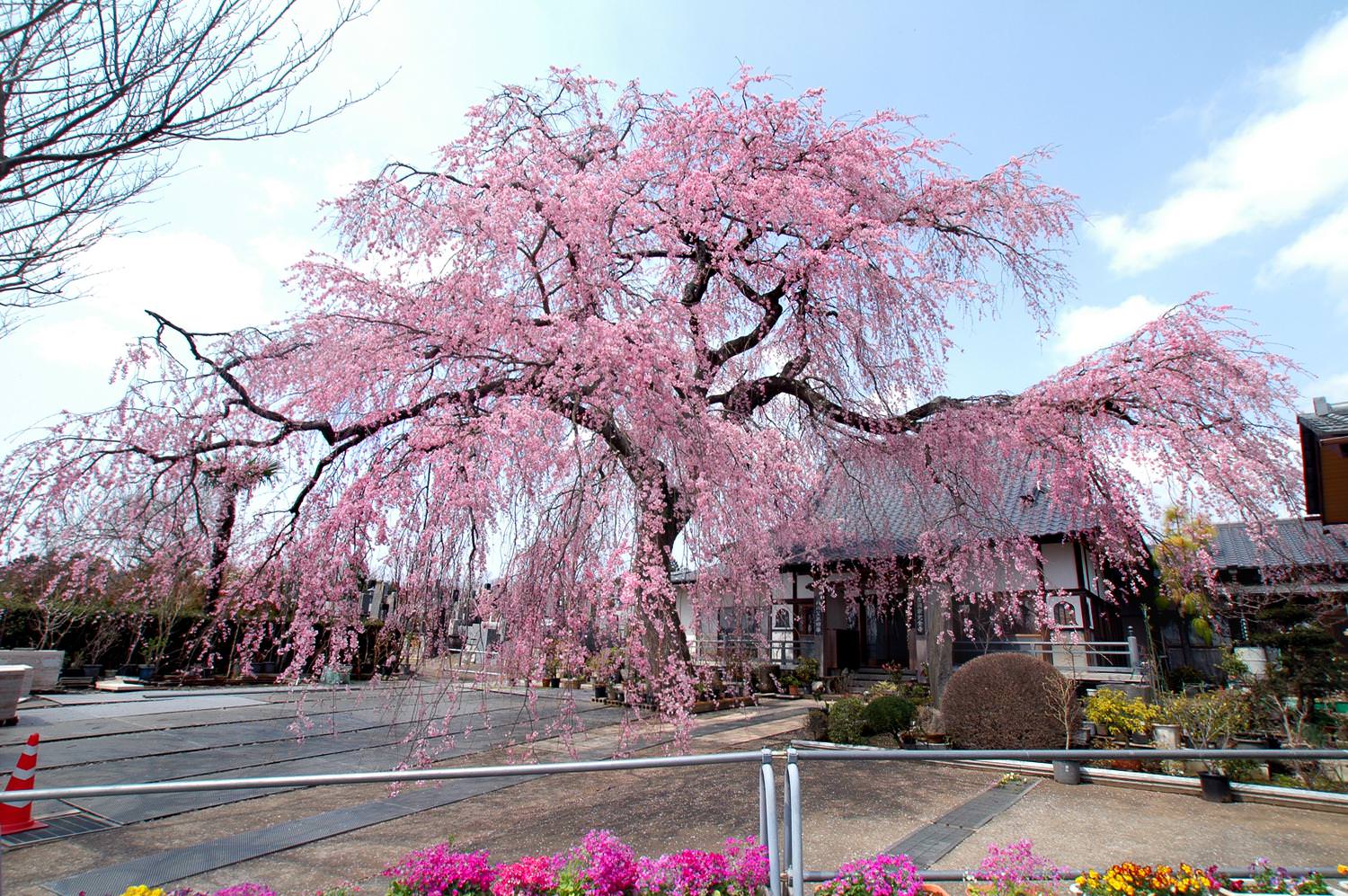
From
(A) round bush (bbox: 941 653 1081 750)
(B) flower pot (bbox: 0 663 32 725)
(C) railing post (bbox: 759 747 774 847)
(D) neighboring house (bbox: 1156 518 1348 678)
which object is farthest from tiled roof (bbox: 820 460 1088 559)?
(B) flower pot (bbox: 0 663 32 725)

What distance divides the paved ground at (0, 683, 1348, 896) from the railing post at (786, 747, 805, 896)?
7.78 ft

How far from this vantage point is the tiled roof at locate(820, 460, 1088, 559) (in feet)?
30.7

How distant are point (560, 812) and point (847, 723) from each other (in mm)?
5121

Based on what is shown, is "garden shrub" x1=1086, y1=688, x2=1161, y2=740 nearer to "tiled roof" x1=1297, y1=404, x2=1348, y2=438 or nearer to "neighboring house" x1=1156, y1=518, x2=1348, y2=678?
"neighboring house" x1=1156, y1=518, x2=1348, y2=678

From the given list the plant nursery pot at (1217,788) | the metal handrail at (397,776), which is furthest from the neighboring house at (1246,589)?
the metal handrail at (397,776)

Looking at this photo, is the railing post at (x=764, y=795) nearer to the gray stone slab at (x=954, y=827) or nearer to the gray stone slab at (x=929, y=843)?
the gray stone slab at (x=954, y=827)

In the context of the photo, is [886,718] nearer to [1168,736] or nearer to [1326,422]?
[1168,736]

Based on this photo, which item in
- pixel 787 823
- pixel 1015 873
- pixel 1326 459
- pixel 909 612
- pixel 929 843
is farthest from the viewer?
pixel 909 612

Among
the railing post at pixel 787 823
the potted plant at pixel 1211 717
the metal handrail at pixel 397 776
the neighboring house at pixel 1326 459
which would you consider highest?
the neighboring house at pixel 1326 459

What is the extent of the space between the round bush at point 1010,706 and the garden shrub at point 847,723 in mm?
1298

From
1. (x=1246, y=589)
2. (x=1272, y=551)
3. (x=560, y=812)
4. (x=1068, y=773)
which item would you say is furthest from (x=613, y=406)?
(x=1246, y=589)

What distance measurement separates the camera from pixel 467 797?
709 cm

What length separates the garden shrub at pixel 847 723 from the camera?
9.80 meters

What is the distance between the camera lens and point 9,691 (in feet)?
34.6
